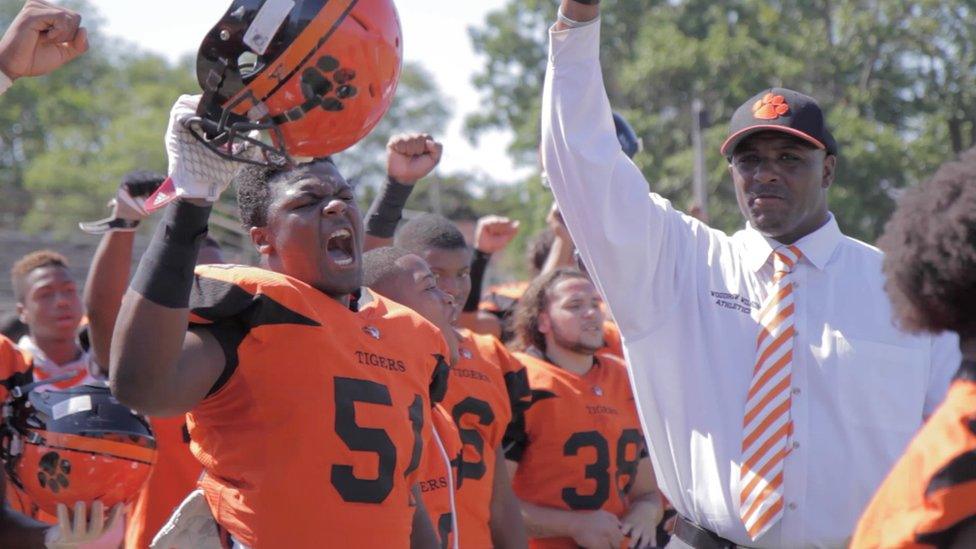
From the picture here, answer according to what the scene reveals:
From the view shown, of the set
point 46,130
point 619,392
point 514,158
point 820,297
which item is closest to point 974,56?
point 514,158

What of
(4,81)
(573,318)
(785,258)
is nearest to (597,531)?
(573,318)

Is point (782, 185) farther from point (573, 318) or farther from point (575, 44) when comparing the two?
point (573, 318)

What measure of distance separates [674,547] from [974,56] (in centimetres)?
2213

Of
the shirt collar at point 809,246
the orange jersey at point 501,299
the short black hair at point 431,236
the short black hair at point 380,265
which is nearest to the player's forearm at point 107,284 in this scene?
the short black hair at point 380,265

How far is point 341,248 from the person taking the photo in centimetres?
307

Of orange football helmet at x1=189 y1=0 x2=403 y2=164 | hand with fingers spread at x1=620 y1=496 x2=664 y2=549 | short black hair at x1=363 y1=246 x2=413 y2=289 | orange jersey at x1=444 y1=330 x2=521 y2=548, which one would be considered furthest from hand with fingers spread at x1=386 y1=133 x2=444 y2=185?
hand with fingers spread at x1=620 y1=496 x2=664 y2=549

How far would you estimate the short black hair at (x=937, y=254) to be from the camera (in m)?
1.96

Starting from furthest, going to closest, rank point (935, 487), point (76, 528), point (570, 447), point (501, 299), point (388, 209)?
1. point (501, 299)
2. point (570, 447)
3. point (388, 209)
4. point (76, 528)
5. point (935, 487)

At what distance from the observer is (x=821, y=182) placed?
3.72 metres

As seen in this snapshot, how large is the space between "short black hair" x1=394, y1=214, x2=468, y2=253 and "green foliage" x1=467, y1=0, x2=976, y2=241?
56.9 ft

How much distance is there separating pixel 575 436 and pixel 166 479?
5.44ft

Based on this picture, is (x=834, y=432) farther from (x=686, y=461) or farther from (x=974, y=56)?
(x=974, y=56)

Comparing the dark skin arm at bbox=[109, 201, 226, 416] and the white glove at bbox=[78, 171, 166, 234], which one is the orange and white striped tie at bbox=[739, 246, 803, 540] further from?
the white glove at bbox=[78, 171, 166, 234]

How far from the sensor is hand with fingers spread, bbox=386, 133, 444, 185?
160 inches
